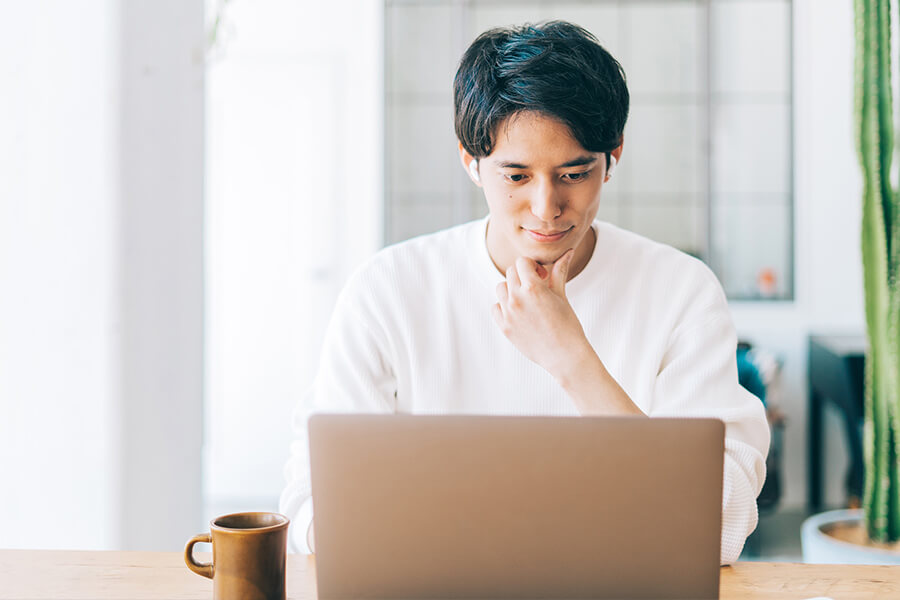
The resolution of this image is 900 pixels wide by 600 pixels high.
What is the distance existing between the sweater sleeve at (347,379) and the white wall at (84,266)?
61 centimetres

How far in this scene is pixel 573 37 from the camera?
119cm

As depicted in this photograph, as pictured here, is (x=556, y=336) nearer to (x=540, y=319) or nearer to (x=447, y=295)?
(x=540, y=319)

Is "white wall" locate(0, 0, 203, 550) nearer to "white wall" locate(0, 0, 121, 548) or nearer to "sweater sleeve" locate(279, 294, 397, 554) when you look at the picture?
"white wall" locate(0, 0, 121, 548)

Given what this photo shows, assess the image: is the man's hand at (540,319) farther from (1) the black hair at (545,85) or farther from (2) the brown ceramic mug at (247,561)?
(2) the brown ceramic mug at (247,561)

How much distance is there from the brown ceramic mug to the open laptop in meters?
0.09

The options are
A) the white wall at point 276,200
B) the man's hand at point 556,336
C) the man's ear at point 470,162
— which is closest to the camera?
the man's hand at point 556,336

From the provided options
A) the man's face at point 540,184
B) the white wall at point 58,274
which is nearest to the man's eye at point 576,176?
the man's face at point 540,184

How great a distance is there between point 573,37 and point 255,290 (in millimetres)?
3044

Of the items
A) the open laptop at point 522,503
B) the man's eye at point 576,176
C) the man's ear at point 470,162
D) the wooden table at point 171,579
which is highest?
the man's ear at point 470,162

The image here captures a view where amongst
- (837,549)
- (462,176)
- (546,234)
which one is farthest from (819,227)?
(546,234)

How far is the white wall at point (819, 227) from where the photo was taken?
3678 millimetres

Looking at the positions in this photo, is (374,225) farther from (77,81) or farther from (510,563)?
(510,563)

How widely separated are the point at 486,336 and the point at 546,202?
264 millimetres

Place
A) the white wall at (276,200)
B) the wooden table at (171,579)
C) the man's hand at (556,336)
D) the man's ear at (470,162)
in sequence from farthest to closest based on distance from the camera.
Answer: the white wall at (276,200)
the man's ear at (470,162)
the man's hand at (556,336)
the wooden table at (171,579)
